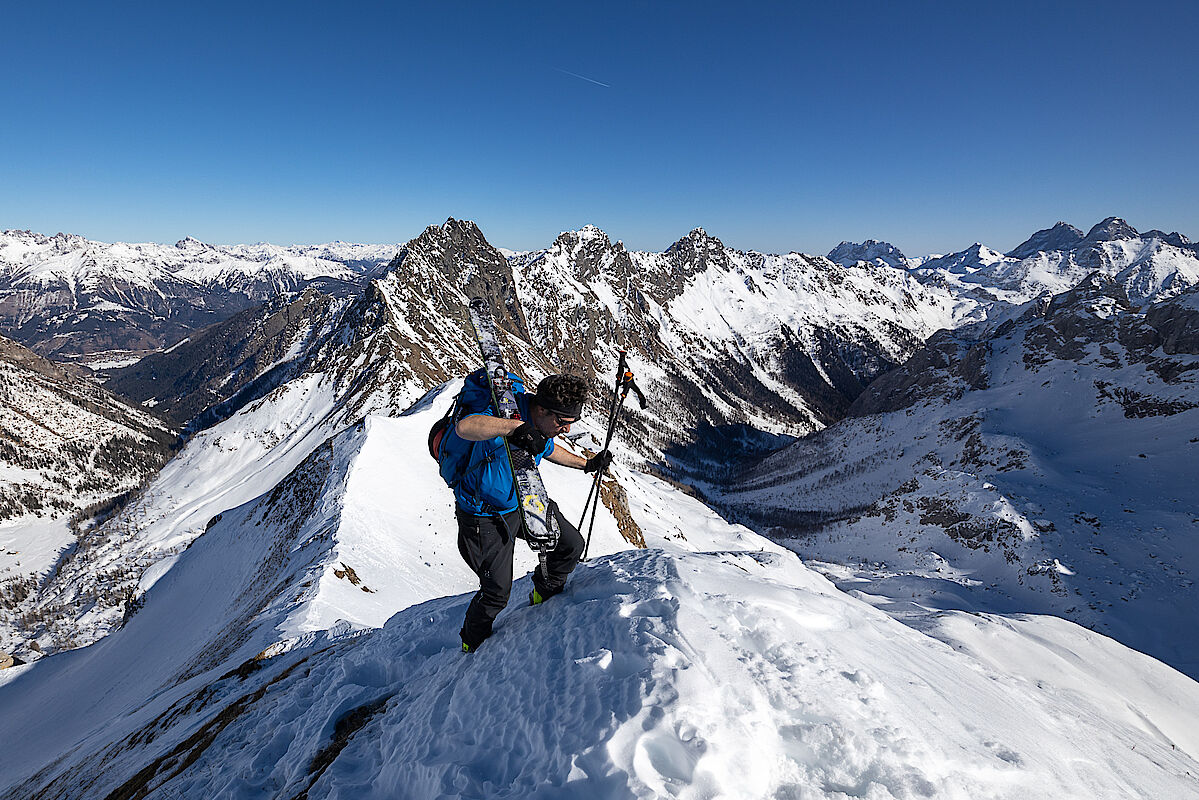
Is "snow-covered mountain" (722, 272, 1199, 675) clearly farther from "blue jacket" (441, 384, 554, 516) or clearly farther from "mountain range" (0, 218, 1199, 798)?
"blue jacket" (441, 384, 554, 516)

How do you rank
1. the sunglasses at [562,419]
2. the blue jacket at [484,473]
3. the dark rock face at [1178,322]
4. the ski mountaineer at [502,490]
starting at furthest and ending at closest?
1. the dark rock face at [1178,322]
2. the blue jacket at [484,473]
3. the sunglasses at [562,419]
4. the ski mountaineer at [502,490]

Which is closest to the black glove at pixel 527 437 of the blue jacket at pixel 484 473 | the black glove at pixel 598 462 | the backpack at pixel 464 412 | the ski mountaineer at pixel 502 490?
the ski mountaineer at pixel 502 490

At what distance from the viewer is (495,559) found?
26.2ft

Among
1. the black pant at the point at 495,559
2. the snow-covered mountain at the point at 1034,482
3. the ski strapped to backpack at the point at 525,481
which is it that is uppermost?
the ski strapped to backpack at the point at 525,481

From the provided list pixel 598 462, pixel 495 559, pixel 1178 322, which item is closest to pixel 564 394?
pixel 598 462

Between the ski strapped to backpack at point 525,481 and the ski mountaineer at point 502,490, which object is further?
the ski strapped to backpack at point 525,481

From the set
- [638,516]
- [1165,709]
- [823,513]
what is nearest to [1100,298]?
[823,513]

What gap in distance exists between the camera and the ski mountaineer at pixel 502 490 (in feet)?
21.5

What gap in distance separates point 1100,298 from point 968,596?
599ft

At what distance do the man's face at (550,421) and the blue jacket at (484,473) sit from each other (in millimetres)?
258

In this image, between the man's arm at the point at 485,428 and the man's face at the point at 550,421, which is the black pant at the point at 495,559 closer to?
the man's face at the point at 550,421

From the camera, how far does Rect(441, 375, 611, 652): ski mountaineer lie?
6.54 meters

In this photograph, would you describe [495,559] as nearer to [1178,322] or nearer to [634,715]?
[634,715]

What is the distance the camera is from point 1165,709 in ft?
66.9
